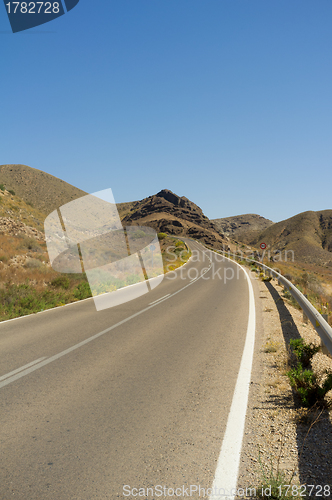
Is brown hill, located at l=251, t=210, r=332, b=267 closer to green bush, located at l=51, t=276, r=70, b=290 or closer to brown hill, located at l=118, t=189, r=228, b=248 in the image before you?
brown hill, located at l=118, t=189, r=228, b=248

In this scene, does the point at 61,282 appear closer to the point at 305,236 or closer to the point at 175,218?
the point at 305,236

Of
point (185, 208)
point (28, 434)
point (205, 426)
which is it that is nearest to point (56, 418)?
point (28, 434)

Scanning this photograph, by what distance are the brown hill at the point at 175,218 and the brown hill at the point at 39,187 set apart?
31.9 metres

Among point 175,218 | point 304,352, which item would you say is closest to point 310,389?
point 304,352

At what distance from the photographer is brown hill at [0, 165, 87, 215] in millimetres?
80438

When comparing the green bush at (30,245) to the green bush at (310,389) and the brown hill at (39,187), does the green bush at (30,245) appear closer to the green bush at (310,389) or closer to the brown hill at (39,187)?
the green bush at (310,389)

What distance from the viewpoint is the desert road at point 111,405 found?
2559mm

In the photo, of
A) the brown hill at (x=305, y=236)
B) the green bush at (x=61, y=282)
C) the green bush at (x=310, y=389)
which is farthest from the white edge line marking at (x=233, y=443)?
the brown hill at (x=305, y=236)

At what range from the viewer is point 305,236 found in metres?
110

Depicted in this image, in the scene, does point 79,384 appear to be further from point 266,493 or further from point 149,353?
point 266,493

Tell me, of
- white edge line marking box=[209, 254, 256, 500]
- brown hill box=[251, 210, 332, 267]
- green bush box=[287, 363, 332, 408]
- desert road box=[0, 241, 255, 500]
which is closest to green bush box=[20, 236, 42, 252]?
desert road box=[0, 241, 255, 500]

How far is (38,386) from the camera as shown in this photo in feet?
14.3

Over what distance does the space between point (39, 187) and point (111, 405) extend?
94.7 meters

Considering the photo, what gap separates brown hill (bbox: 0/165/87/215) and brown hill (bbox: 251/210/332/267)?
72.5 metres
